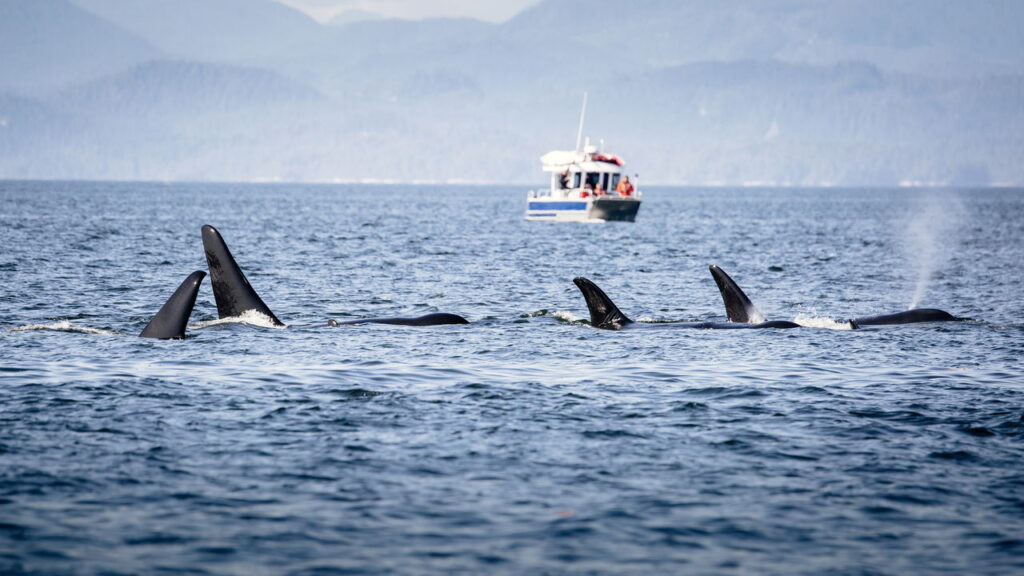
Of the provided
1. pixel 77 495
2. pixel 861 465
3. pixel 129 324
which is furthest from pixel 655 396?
pixel 129 324

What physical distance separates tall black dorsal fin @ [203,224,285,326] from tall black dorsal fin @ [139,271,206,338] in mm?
582

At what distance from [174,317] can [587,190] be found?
2587 inches

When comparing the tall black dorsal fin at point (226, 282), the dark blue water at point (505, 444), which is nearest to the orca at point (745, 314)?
the dark blue water at point (505, 444)

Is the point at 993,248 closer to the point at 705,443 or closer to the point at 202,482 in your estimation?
the point at 705,443

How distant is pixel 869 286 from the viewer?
1538 inches

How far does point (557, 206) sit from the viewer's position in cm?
8969

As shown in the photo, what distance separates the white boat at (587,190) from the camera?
8594 centimetres

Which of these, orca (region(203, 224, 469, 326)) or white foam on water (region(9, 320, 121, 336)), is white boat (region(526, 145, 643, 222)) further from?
white foam on water (region(9, 320, 121, 336))

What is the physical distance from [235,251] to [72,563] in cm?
4724

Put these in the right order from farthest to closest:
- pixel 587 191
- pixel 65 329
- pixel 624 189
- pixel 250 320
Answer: pixel 624 189 < pixel 587 191 < pixel 250 320 < pixel 65 329

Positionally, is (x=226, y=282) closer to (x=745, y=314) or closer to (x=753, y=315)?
(x=745, y=314)

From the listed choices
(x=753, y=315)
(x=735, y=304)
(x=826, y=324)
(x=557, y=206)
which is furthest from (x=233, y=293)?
(x=557, y=206)

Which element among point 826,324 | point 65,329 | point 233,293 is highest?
point 826,324

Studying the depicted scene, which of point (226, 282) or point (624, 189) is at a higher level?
point (624, 189)
